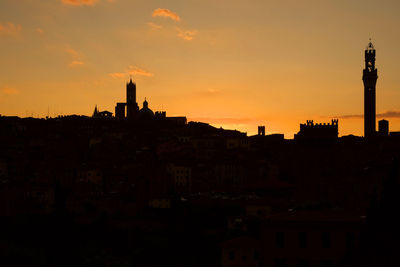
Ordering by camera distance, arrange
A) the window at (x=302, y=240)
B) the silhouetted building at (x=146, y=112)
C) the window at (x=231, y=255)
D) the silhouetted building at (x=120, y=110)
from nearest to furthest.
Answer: the window at (x=302, y=240) < the window at (x=231, y=255) < the silhouetted building at (x=146, y=112) < the silhouetted building at (x=120, y=110)

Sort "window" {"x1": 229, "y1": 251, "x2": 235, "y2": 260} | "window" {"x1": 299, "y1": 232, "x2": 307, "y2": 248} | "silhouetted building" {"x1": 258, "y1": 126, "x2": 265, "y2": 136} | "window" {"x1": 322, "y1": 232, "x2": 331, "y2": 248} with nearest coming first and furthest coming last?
1. "window" {"x1": 322, "y1": 232, "x2": 331, "y2": 248}
2. "window" {"x1": 299, "y1": 232, "x2": 307, "y2": 248}
3. "window" {"x1": 229, "y1": 251, "x2": 235, "y2": 260}
4. "silhouetted building" {"x1": 258, "y1": 126, "x2": 265, "y2": 136}

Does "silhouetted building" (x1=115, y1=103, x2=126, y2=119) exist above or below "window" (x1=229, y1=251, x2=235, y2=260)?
above

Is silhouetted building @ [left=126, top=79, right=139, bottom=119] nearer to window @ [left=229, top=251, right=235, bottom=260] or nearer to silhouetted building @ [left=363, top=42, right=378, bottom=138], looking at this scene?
silhouetted building @ [left=363, top=42, right=378, bottom=138]

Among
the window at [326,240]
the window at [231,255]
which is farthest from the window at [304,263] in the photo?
the window at [231,255]

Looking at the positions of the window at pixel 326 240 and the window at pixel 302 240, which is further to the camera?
the window at pixel 302 240

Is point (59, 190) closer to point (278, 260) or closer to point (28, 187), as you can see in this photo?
point (278, 260)

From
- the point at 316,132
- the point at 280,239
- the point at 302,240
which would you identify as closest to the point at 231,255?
the point at 280,239

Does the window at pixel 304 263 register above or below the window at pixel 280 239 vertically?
below

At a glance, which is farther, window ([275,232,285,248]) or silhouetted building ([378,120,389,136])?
silhouetted building ([378,120,389,136])

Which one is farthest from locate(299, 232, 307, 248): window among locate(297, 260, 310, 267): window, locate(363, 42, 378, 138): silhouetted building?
locate(363, 42, 378, 138): silhouetted building

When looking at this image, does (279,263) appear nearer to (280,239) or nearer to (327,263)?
(280,239)

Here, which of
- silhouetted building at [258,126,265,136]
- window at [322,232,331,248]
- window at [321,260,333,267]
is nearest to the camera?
window at [321,260,333,267]

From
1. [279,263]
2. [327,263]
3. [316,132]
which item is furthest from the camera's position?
[316,132]

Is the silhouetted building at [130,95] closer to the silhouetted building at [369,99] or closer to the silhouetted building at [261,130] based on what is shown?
the silhouetted building at [261,130]
